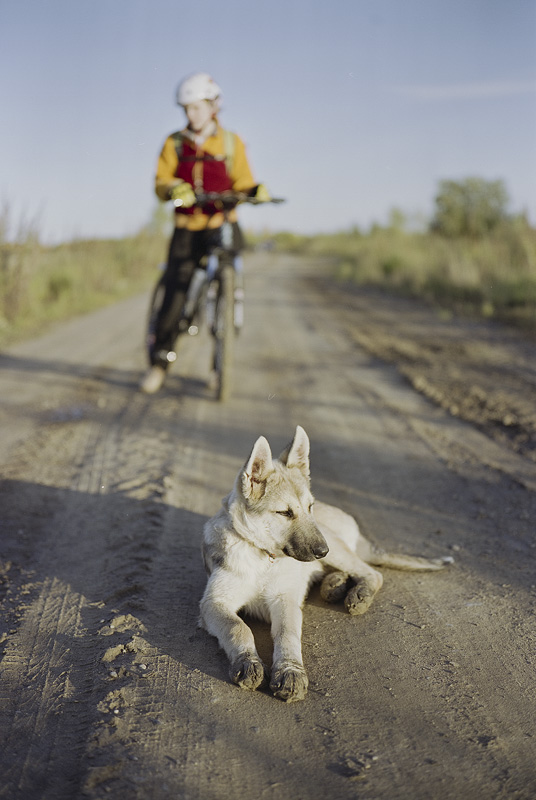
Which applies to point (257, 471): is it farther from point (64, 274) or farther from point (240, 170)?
point (64, 274)

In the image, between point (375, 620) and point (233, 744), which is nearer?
point (233, 744)

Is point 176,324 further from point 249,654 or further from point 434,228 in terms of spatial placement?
point 434,228

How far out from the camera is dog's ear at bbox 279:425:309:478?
331cm

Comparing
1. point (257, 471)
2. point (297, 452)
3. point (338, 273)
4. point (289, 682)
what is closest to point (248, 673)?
point (289, 682)

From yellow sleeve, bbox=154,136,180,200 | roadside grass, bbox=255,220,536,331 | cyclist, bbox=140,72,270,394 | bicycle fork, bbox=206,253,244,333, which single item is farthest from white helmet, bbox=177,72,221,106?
roadside grass, bbox=255,220,536,331

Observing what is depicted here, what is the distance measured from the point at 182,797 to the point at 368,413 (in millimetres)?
4969

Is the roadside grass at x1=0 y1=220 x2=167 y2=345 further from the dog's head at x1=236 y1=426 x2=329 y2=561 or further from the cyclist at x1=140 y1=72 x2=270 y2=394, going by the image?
the dog's head at x1=236 y1=426 x2=329 y2=561

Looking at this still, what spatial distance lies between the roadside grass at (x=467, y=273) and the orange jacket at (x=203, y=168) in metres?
1.10

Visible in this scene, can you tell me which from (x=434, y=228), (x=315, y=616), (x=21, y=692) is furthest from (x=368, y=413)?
(x=434, y=228)

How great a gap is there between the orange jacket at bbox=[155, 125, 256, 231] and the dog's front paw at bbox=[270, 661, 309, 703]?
4.93m

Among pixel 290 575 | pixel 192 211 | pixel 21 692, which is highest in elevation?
pixel 192 211

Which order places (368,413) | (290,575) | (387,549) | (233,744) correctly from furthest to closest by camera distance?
(368,413)
(387,549)
(290,575)
(233,744)

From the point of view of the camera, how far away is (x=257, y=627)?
321cm

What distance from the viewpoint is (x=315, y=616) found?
3.28m
